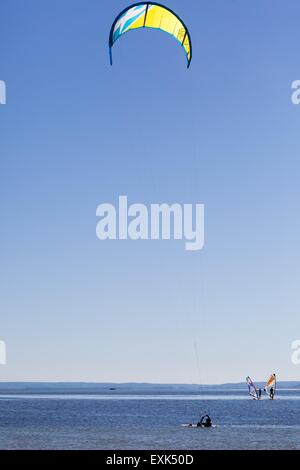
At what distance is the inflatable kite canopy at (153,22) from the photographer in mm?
23156

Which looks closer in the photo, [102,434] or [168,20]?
[168,20]

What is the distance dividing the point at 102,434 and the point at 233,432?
895cm

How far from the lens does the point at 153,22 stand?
78.9 ft

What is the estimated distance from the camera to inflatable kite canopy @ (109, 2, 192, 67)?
2316 cm
